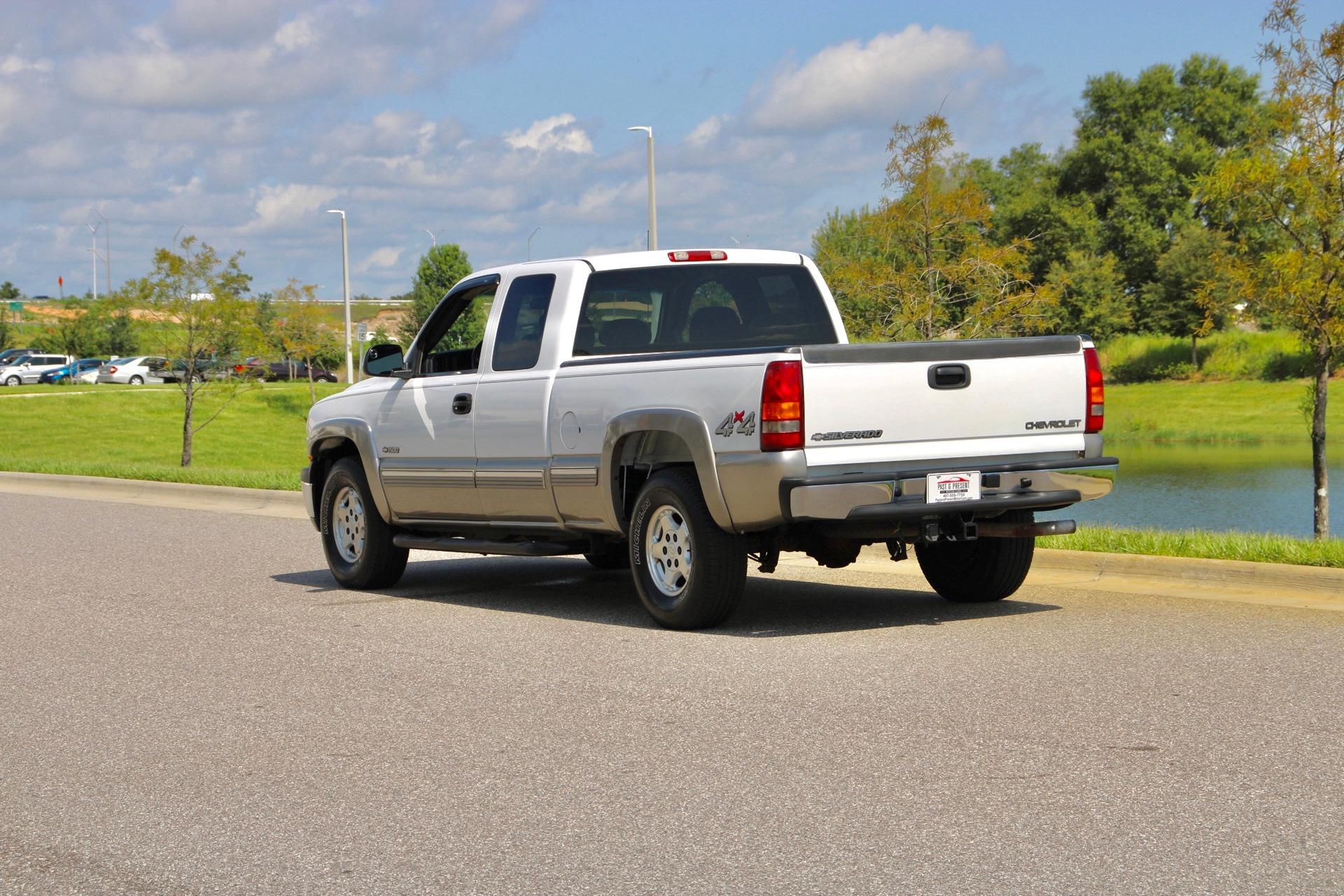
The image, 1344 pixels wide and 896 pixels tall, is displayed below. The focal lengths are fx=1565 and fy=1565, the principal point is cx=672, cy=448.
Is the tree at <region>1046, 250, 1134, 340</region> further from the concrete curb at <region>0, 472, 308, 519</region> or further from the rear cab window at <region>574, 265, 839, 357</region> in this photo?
the rear cab window at <region>574, 265, 839, 357</region>

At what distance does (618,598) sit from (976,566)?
7.86ft

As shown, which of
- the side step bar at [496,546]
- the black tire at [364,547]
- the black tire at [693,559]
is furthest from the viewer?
the black tire at [364,547]

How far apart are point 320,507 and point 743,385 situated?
4.82m

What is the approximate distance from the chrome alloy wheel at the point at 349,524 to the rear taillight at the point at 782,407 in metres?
4.23

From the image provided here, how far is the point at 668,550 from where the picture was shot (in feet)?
29.1

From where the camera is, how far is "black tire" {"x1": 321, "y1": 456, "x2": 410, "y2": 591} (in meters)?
11.1

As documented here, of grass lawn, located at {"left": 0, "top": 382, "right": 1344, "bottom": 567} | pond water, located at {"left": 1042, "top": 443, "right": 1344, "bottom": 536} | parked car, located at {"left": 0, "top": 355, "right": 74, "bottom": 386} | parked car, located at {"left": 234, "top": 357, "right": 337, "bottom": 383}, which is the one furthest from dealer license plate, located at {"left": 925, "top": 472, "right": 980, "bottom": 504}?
parked car, located at {"left": 0, "top": 355, "right": 74, "bottom": 386}

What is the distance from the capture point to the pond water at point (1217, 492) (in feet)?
76.5

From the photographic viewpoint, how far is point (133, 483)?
21.9 meters

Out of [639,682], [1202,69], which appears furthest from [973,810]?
[1202,69]

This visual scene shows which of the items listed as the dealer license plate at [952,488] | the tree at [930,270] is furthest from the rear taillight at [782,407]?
the tree at [930,270]

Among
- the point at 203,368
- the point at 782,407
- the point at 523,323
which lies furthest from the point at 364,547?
the point at 203,368

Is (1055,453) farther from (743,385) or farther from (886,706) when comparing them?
(886,706)

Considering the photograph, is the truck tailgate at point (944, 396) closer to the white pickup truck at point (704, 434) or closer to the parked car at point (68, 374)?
the white pickup truck at point (704, 434)
